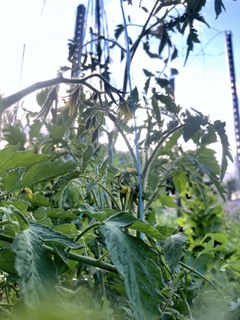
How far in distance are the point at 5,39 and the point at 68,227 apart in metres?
0.56

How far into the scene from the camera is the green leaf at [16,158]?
1.33ft

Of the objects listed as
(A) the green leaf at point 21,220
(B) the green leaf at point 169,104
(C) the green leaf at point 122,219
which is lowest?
(C) the green leaf at point 122,219

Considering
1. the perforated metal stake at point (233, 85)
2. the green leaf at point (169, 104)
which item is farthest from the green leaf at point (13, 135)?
the perforated metal stake at point (233, 85)

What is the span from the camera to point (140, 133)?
86cm

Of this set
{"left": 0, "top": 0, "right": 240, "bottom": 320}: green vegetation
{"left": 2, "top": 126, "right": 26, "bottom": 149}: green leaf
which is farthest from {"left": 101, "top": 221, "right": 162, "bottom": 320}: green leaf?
{"left": 2, "top": 126, "right": 26, "bottom": 149}: green leaf

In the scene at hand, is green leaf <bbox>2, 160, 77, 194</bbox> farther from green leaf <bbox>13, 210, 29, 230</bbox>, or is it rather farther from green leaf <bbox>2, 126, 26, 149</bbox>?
green leaf <bbox>2, 126, 26, 149</bbox>

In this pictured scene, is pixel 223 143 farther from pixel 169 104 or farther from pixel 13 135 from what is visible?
pixel 13 135

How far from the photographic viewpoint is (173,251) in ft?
1.52

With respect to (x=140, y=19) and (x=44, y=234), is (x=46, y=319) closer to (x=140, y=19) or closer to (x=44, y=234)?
(x=44, y=234)

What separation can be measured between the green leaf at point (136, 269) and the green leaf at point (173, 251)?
0.09 metres

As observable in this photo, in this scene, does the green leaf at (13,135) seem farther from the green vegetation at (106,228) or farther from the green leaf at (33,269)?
the green leaf at (33,269)

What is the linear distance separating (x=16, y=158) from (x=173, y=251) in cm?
20

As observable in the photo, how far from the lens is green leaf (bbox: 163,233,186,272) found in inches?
17.8

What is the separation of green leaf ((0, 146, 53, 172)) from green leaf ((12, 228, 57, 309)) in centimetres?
10
